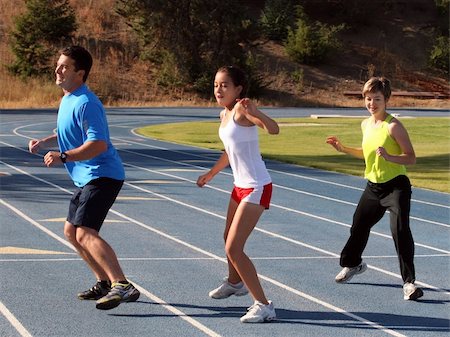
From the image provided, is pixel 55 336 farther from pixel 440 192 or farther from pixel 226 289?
pixel 440 192

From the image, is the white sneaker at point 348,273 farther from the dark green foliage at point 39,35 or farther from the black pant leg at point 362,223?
the dark green foliage at point 39,35

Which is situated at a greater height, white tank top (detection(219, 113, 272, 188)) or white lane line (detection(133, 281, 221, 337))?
white tank top (detection(219, 113, 272, 188))

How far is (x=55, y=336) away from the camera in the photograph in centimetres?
671

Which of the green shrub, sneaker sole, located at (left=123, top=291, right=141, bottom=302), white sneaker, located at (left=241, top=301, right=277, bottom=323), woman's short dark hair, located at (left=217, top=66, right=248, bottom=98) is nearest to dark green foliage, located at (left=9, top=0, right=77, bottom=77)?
the green shrub

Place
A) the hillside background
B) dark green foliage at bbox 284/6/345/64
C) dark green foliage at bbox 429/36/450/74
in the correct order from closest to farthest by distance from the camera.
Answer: the hillside background → dark green foliage at bbox 284/6/345/64 → dark green foliage at bbox 429/36/450/74

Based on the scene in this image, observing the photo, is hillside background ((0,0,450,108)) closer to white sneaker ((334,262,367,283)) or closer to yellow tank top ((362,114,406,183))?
white sneaker ((334,262,367,283))

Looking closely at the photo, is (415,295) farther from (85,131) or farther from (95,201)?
(85,131)

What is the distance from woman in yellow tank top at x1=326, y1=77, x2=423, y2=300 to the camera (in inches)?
335

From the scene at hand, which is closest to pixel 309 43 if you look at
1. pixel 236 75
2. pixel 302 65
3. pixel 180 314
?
pixel 302 65

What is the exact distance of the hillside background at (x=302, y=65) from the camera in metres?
55.9

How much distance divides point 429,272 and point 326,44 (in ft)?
180

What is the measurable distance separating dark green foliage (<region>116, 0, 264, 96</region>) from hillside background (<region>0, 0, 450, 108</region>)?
113 cm

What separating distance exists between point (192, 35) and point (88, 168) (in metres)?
51.8

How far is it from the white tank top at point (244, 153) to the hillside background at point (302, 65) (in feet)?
141
